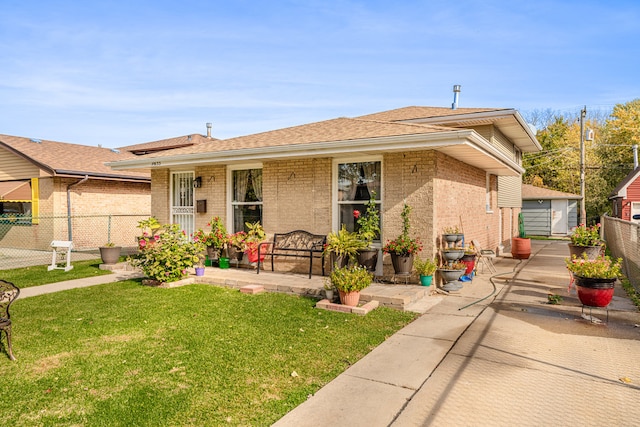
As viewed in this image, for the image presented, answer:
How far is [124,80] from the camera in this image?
46.0ft

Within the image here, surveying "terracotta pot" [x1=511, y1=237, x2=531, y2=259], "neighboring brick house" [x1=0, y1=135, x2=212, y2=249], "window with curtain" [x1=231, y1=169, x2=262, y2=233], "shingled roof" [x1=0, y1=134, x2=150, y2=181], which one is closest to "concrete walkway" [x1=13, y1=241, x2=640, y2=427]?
"window with curtain" [x1=231, y1=169, x2=262, y2=233]

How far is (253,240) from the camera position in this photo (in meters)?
9.52

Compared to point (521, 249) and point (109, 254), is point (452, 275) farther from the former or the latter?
point (109, 254)

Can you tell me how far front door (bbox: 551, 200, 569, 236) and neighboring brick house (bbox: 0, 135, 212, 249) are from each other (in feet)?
77.7

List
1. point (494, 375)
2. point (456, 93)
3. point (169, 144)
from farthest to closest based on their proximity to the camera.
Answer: point (169, 144)
point (456, 93)
point (494, 375)

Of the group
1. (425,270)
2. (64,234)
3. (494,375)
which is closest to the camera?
(494,375)

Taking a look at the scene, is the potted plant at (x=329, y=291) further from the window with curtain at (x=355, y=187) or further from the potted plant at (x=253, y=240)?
the potted plant at (x=253, y=240)

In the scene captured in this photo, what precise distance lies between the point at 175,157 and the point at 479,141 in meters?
6.98

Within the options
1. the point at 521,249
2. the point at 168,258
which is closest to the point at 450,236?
the point at 168,258

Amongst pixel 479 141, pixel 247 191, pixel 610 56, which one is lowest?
pixel 247 191

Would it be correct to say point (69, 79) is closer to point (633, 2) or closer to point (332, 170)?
point (332, 170)

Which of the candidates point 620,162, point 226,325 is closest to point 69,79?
point 226,325

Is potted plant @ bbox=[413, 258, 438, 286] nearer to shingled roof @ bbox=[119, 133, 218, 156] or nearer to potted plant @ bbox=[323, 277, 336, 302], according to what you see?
potted plant @ bbox=[323, 277, 336, 302]

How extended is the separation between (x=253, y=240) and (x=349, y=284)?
12.8 ft
